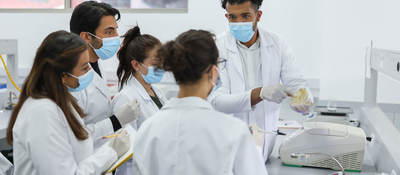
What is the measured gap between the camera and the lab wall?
3143 mm

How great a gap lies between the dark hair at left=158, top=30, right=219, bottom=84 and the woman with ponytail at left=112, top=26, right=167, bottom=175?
0.64 meters

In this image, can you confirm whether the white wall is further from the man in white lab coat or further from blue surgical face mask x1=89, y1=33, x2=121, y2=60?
blue surgical face mask x1=89, y1=33, x2=121, y2=60

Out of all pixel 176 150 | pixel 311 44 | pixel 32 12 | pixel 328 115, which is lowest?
pixel 328 115

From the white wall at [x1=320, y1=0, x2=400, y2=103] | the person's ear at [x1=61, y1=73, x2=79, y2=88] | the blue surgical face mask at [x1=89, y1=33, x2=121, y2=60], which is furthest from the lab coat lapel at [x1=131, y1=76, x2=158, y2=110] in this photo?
the white wall at [x1=320, y1=0, x2=400, y2=103]

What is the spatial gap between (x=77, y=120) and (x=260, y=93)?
0.84 meters

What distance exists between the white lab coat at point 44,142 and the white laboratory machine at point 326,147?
95cm

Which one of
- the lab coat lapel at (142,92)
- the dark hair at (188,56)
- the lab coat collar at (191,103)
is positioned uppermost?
the dark hair at (188,56)

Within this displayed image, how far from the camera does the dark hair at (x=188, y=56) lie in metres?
1.17

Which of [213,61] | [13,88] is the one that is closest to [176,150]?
[213,61]

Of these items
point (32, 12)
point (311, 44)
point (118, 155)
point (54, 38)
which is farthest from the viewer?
point (32, 12)

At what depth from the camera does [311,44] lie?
338 centimetres

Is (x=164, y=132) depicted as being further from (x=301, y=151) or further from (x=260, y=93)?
(x=301, y=151)

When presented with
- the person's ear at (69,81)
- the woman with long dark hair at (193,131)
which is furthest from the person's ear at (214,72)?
the person's ear at (69,81)

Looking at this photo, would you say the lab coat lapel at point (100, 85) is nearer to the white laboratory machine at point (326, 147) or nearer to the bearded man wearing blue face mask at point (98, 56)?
the bearded man wearing blue face mask at point (98, 56)
